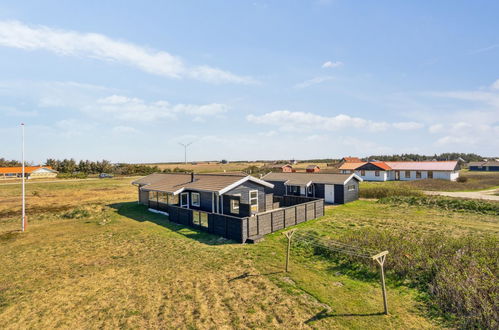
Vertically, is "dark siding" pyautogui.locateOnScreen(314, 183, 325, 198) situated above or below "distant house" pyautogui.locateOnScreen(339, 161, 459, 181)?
below

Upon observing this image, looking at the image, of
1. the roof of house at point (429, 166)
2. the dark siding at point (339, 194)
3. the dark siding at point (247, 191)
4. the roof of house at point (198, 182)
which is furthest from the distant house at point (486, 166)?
the dark siding at point (247, 191)

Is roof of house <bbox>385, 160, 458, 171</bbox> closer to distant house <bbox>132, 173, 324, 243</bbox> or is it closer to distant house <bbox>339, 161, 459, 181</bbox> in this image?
distant house <bbox>339, 161, 459, 181</bbox>

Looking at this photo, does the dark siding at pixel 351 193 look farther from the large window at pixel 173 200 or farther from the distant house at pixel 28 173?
the distant house at pixel 28 173

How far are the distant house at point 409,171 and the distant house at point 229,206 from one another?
36547mm

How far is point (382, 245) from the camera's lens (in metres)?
12.7

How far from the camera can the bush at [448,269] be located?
784 cm

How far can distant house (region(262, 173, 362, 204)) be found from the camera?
30.4m

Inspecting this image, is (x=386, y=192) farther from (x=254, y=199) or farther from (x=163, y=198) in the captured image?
(x=163, y=198)

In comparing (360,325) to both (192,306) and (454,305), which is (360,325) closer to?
(454,305)

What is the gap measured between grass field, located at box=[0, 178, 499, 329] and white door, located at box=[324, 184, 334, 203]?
11541 mm

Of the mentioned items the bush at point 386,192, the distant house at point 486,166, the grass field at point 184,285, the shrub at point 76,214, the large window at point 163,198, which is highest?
the distant house at point 486,166

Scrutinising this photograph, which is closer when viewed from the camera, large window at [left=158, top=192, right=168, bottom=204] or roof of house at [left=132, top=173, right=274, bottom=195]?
roof of house at [left=132, top=173, right=274, bottom=195]

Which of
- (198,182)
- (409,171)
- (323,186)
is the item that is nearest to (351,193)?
(323,186)

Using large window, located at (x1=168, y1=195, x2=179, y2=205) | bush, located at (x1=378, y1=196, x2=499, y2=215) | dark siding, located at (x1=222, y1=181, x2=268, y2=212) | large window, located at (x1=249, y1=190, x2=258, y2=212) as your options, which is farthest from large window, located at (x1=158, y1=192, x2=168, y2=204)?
bush, located at (x1=378, y1=196, x2=499, y2=215)
